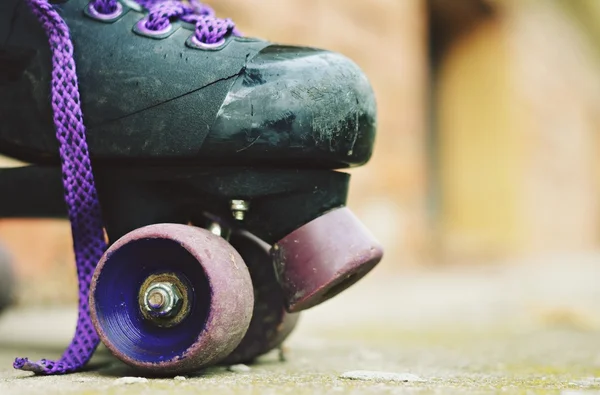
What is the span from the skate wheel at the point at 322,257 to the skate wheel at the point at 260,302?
10 cm

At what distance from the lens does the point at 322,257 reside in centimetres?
100

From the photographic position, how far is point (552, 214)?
278 inches

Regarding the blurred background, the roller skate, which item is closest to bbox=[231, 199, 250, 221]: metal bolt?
the roller skate

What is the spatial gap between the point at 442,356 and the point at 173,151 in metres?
0.69

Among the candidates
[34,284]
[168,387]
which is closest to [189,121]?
[168,387]

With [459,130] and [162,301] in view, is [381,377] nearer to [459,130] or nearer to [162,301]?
[162,301]

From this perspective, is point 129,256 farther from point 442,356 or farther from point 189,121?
point 442,356

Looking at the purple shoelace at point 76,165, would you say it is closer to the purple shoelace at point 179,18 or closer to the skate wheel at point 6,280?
the purple shoelace at point 179,18

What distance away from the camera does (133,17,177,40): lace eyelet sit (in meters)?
1.03

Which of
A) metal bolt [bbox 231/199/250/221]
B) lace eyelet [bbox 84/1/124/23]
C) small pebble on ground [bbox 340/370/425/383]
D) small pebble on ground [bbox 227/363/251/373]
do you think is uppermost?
lace eyelet [bbox 84/1/124/23]

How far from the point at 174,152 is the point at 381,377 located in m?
0.40

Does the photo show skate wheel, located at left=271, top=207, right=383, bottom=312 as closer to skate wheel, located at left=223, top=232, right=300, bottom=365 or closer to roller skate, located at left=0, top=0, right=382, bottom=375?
roller skate, located at left=0, top=0, right=382, bottom=375

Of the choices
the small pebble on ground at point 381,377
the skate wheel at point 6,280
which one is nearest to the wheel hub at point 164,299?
the small pebble on ground at point 381,377

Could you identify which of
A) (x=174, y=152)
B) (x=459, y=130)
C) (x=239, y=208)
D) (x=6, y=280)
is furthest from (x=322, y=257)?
(x=459, y=130)
